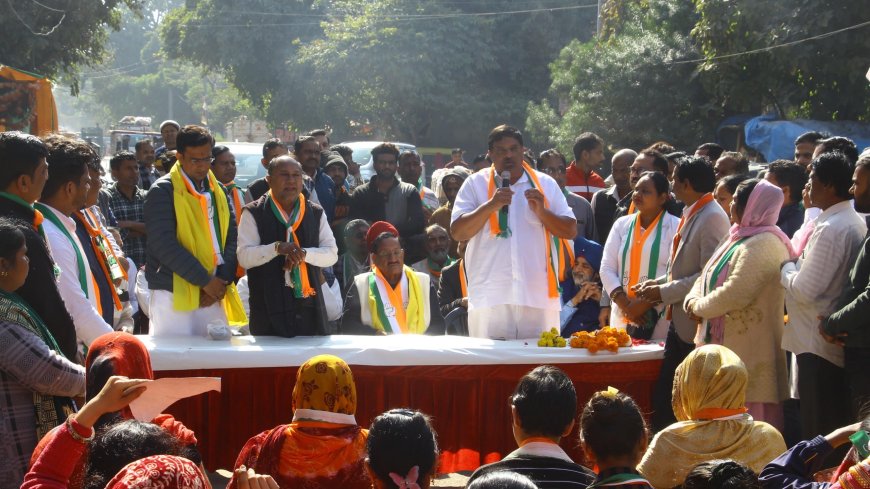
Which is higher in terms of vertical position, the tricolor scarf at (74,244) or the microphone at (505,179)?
the microphone at (505,179)

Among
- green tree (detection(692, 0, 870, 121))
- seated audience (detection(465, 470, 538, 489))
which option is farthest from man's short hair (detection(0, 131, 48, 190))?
green tree (detection(692, 0, 870, 121))

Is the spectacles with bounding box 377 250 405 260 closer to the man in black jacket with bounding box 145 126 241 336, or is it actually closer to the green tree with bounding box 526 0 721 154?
the man in black jacket with bounding box 145 126 241 336

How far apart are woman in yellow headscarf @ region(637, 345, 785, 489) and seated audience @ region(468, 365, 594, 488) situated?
60 centimetres

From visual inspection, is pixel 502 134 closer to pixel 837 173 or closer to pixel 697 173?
pixel 697 173

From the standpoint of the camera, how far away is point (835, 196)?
17.4ft

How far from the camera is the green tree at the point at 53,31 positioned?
64.6ft

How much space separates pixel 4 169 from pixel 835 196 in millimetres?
4119

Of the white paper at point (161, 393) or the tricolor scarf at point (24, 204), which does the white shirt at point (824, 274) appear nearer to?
the white paper at point (161, 393)

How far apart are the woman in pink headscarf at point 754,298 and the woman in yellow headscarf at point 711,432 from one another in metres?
1.55

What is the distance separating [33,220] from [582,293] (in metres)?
4.42

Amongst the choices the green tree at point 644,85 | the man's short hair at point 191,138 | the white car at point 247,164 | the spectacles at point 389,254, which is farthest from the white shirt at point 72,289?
the green tree at point 644,85

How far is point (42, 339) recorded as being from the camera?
367cm

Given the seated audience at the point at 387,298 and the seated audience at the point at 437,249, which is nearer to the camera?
the seated audience at the point at 387,298

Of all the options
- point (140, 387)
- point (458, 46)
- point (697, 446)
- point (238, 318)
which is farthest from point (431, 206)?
point (458, 46)
